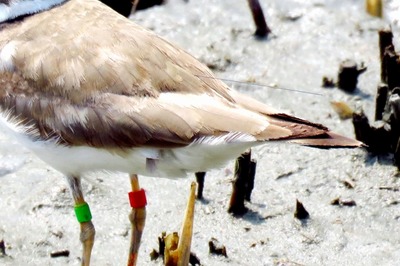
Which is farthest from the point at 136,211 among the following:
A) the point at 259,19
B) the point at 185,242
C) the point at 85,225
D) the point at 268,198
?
the point at 259,19

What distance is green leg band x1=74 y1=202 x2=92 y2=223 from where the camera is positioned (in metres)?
5.20

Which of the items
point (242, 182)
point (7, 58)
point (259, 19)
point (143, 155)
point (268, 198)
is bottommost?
point (268, 198)

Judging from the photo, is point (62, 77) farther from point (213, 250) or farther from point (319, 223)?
point (319, 223)

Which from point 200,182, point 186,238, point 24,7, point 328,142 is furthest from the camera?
point 200,182

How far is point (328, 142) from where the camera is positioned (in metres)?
4.45

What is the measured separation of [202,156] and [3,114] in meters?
0.98

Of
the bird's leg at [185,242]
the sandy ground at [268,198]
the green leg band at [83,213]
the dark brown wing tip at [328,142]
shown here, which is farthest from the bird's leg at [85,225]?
the dark brown wing tip at [328,142]

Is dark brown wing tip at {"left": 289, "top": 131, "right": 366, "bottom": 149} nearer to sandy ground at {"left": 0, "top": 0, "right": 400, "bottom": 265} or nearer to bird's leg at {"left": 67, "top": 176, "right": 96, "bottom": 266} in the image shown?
sandy ground at {"left": 0, "top": 0, "right": 400, "bottom": 265}

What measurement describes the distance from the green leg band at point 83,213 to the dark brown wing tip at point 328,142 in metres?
1.21

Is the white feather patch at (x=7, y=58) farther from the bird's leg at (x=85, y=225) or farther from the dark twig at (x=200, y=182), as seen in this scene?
the dark twig at (x=200, y=182)

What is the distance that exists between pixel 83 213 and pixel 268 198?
1.04 m

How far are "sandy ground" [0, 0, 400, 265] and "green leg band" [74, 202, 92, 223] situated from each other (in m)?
0.25

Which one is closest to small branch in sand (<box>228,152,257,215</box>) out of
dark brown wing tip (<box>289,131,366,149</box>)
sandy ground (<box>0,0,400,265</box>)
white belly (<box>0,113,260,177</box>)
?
sandy ground (<box>0,0,400,265</box>)

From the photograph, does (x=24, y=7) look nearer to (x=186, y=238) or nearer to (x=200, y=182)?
(x=200, y=182)
